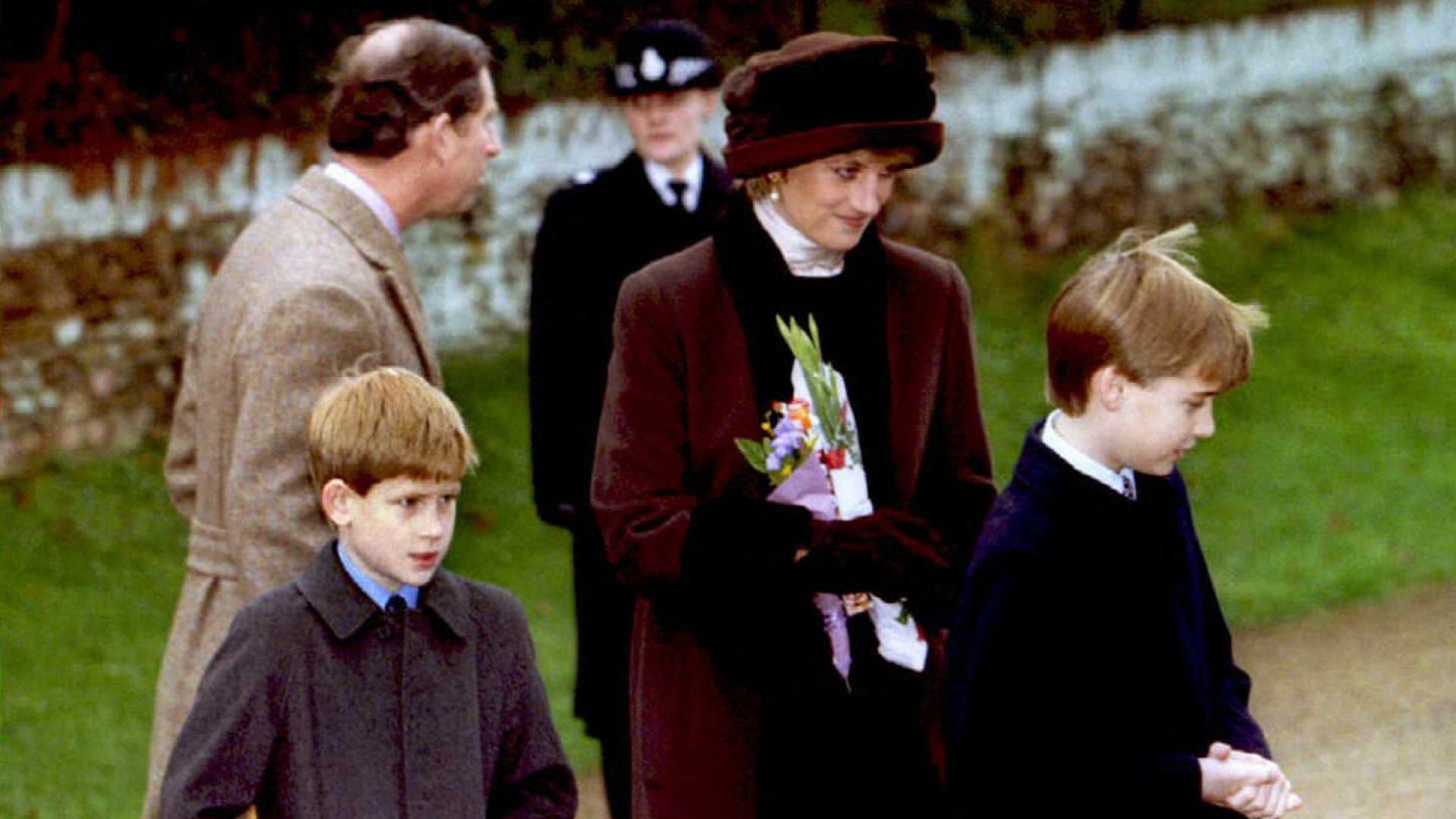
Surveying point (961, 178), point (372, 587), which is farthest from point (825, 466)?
point (961, 178)

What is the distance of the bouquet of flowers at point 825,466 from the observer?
Answer: 4.82 metres

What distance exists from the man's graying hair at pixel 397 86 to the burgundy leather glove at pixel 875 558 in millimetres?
1015

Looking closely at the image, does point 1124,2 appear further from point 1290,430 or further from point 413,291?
point 413,291

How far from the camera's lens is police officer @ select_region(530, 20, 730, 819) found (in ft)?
21.3

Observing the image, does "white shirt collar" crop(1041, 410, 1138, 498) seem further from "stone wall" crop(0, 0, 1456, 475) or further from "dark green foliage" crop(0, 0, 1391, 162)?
"stone wall" crop(0, 0, 1456, 475)

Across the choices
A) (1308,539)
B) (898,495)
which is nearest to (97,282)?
(1308,539)

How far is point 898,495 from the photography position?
494 cm

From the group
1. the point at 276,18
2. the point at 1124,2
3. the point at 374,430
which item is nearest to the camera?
the point at 374,430

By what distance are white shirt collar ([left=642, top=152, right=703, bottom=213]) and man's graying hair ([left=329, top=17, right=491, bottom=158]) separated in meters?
1.64

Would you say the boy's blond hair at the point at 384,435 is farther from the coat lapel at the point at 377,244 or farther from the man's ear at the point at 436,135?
the man's ear at the point at 436,135

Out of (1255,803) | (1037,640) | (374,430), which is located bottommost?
(1255,803)

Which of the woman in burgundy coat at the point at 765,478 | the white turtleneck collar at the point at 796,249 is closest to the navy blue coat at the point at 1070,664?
the woman in burgundy coat at the point at 765,478

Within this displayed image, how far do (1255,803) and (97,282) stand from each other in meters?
7.02

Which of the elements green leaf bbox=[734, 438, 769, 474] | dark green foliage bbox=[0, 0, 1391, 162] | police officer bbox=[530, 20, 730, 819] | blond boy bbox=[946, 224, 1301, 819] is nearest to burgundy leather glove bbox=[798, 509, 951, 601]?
green leaf bbox=[734, 438, 769, 474]
